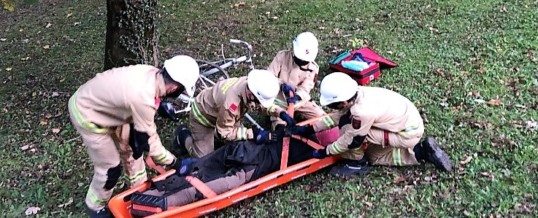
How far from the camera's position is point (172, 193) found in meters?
4.71

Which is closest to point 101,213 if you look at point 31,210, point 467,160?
point 31,210

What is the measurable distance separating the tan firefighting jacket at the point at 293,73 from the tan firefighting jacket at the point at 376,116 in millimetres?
1024

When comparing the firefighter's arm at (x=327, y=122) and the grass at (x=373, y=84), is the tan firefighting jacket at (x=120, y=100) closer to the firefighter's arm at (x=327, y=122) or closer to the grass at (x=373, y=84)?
the grass at (x=373, y=84)

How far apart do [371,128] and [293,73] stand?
1335mm

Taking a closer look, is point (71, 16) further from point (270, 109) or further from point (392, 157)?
point (392, 157)

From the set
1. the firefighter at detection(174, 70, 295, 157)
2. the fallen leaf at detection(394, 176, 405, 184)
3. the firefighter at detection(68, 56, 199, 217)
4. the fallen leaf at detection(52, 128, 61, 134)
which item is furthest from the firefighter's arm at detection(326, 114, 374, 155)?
the fallen leaf at detection(52, 128, 61, 134)

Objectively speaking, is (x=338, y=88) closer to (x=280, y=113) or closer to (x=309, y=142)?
(x=309, y=142)

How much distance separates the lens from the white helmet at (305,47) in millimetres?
5648

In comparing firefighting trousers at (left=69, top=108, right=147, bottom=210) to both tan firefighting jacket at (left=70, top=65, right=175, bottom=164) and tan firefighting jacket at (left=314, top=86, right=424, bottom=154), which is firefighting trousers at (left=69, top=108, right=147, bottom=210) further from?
tan firefighting jacket at (left=314, top=86, right=424, bottom=154)

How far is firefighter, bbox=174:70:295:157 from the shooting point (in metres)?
4.93

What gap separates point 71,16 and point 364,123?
25.3 feet

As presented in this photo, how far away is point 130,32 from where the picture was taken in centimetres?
663

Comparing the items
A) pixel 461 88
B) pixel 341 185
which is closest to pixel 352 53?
pixel 461 88

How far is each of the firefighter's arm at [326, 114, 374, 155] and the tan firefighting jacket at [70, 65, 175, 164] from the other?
1.53m
